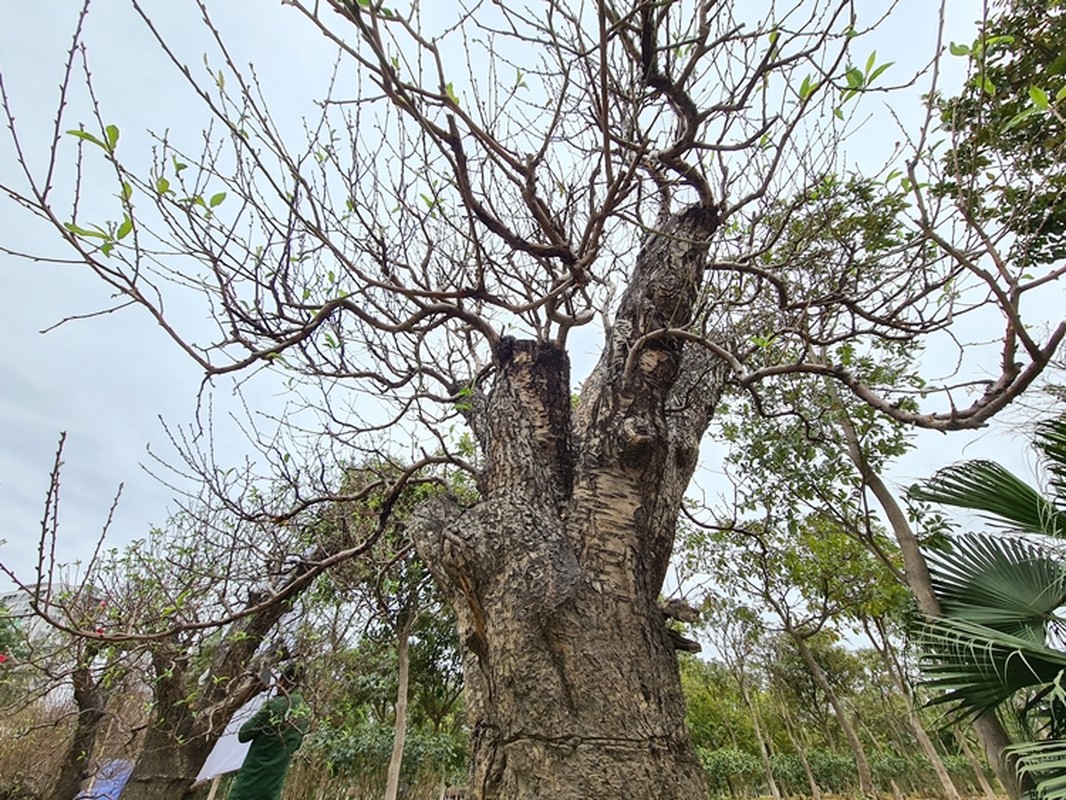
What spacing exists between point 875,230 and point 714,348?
352 centimetres

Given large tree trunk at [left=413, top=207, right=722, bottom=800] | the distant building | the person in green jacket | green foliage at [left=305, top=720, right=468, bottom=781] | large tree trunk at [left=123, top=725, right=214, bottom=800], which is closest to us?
large tree trunk at [left=413, top=207, right=722, bottom=800]

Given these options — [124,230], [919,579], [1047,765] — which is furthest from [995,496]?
[124,230]

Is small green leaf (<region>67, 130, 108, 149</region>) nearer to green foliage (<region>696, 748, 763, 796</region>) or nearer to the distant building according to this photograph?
the distant building

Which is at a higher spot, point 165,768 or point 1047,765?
point 165,768

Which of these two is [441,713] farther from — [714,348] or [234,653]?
[714,348]

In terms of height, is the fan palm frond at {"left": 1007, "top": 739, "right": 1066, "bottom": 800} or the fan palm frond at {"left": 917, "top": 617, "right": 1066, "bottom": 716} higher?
the fan palm frond at {"left": 917, "top": 617, "right": 1066, "bottom": 716}

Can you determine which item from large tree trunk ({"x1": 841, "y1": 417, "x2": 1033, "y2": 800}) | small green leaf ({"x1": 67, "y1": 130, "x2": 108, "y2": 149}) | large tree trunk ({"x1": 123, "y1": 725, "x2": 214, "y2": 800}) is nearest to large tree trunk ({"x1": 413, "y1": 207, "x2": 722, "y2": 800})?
small green leaf ({"x1": 67, "y1": 130, "x2": 108, "y2": 149})

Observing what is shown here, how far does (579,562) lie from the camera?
1808 millimetres

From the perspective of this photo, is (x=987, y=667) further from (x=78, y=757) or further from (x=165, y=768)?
(x=78, y=757)

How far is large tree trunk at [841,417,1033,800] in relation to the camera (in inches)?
143

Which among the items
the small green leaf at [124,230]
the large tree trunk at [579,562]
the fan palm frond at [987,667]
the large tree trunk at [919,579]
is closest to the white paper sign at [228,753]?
the large tree trunk at [579,562]

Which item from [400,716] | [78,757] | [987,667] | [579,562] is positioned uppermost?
[400,716]

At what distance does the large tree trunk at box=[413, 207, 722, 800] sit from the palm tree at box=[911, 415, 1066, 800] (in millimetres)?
1897

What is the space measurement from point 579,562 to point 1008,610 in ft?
11.1
